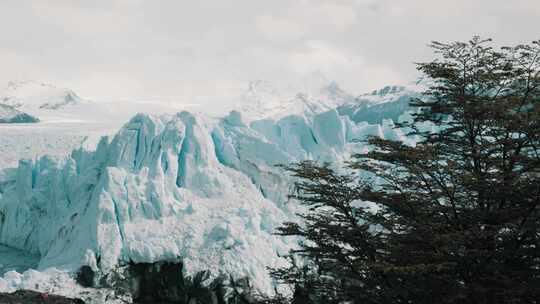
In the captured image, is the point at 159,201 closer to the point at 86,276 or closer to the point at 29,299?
the point at 86,276

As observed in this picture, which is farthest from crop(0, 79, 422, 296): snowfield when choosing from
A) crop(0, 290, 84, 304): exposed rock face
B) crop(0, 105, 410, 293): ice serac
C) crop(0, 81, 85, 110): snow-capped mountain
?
crop(0, 81, 85, 110): snow-capped mountain

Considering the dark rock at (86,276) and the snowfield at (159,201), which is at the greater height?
the snowfield at (159,201)

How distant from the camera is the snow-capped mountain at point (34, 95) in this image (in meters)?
125

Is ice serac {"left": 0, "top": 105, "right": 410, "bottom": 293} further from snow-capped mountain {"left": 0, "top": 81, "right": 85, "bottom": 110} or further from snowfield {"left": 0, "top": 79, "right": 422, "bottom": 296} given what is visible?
snow-capped mountain {"left": 0, "top": 81, "right": 85, "bottom": 110}

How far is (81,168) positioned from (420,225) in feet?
83.1

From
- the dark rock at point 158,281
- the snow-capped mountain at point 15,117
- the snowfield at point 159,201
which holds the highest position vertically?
the snow-capped mountain at point 15,117

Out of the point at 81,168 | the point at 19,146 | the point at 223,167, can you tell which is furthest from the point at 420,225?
the point at 19,146

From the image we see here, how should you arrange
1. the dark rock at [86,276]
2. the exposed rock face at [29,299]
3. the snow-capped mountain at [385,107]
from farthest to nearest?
1. the snow-capped mountain at [385,107]
2. the dark rock at [86,276]
3. the exposed rock face at [29,299]

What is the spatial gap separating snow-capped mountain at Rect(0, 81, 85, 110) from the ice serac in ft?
305

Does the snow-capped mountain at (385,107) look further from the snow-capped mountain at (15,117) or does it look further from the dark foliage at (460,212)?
the snow-capped mountain at (15,117)

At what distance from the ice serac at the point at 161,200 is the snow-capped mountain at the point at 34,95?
9292cm

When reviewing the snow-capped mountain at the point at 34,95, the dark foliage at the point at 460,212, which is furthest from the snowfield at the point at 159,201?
the snow-capped mountain at the point at 34,95

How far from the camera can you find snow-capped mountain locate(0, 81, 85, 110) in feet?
409

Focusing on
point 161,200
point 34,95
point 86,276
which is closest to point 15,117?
point 161,200
